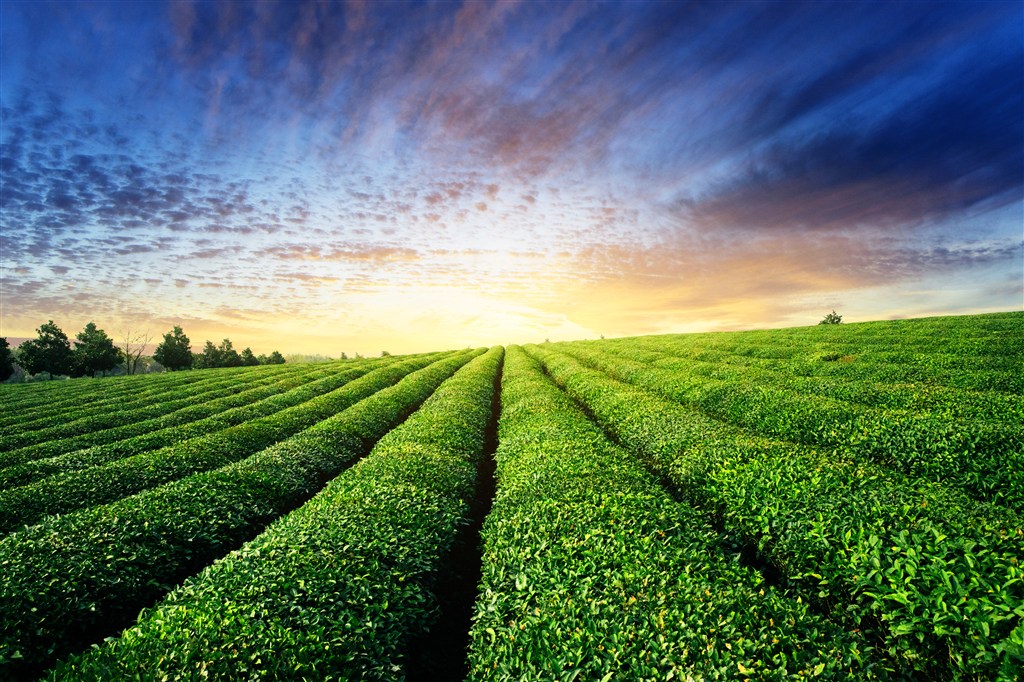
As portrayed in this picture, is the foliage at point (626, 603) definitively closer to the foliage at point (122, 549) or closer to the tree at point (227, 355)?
the foliage at point (122, 549)

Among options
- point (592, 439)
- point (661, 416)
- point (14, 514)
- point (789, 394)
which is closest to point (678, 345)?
point (789, 394)

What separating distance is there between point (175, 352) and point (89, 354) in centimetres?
1399

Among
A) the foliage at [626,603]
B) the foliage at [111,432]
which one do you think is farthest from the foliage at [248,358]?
→ the foliage at [626,603]

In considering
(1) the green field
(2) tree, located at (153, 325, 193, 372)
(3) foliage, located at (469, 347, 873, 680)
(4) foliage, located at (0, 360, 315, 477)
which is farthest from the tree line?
(3) foliage, located at (469, 347, 873, 680)

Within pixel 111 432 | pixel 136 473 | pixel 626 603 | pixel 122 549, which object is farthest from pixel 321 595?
pixel 111 432

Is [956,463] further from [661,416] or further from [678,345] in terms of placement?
[678,345]

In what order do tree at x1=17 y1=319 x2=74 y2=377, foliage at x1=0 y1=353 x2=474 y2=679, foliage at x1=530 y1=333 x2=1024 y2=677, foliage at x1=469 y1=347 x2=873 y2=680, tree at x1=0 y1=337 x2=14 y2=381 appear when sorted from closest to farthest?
1. foliage at x1=469 y1=347 x2=873 y2=680
2. foliage at x1=530 y1=333 x2=1024 y2=677
3. foliage at x1=0 y1=353 x2=474 y2=679
4. tree at x1=0 y1=337 x2=14 y2=381
5. tree at x1=17 y1=319 x2=74 y2=377

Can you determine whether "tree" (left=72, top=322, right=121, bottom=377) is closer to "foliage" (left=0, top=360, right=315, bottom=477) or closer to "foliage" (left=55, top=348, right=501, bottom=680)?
"foliage" (left=0, top=360, right=315, bottom=477)

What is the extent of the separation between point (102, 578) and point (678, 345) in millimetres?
51098

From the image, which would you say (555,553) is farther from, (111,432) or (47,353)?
(47,353)

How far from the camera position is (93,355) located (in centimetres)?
8481

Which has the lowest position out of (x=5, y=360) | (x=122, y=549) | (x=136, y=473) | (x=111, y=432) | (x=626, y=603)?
(x=122, y=549)

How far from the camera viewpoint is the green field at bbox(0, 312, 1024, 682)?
20.3 ft

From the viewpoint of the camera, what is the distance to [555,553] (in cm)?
852
